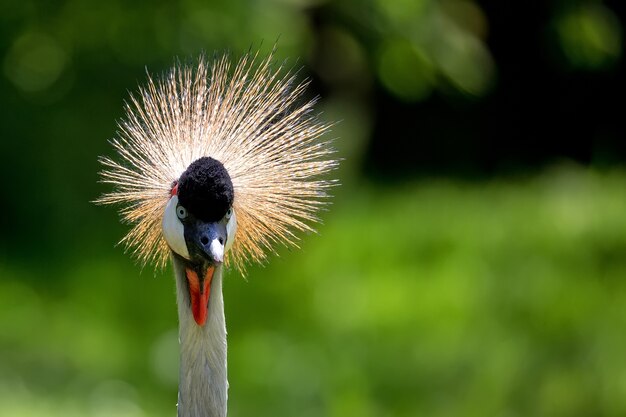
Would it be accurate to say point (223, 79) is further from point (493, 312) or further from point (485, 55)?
point (485, 55)

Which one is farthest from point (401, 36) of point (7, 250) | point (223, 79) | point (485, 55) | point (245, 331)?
point (223, 79)

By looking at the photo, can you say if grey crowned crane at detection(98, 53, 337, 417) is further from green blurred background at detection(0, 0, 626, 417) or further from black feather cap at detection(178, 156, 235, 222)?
green blurred background at detection(0, 0, 626, 417)

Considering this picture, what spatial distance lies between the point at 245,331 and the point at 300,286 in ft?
1.02

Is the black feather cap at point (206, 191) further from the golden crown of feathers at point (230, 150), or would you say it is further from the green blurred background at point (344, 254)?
the green blurred background at point (344, 254)

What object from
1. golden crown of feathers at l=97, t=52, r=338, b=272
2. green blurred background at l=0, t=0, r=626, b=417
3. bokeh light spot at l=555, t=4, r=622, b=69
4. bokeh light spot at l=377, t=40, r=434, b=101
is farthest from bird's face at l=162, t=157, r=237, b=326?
bokeh light spot at l=555, t=4, r=622, b=69

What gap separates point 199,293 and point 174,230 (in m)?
0.11

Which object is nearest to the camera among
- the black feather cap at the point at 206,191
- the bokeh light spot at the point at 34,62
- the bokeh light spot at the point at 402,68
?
the black feather cap at the point at 206,191

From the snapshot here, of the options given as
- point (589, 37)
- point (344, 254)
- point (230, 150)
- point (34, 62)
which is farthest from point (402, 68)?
point (230, 150)

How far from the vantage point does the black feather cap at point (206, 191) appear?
179cm

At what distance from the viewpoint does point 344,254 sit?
405 cm

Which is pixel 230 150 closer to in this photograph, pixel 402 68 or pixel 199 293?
pixel 199 293

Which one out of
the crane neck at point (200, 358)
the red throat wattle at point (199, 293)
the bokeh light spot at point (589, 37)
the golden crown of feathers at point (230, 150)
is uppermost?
the bokeh light spot at point (589, 37)

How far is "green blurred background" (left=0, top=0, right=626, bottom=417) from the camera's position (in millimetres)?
3328

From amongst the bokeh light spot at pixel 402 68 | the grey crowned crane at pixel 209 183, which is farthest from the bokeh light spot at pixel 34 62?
the grey crowned crane at pixel 209 183
